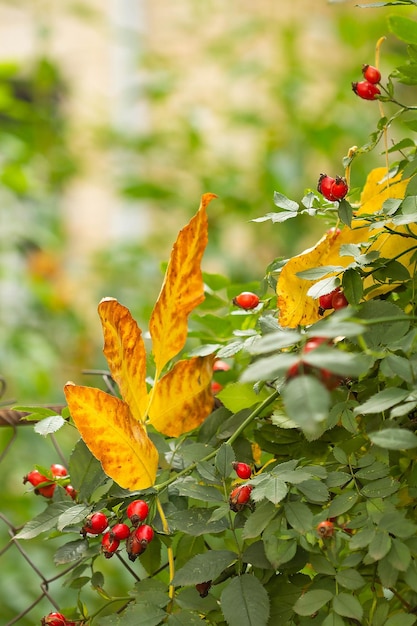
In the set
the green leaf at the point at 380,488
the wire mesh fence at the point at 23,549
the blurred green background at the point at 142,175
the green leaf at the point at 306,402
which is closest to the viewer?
the green leaf at the point at 306,402

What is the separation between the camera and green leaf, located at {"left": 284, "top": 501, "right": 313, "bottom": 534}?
30 centimetres

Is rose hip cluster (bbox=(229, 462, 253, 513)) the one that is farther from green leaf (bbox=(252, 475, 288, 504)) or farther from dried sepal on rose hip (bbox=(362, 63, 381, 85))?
dried sepal on rose hip (bbox=(362, 63, 381, 85))

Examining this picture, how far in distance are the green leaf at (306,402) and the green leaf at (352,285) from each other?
0.12 meters

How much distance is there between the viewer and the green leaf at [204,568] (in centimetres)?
32

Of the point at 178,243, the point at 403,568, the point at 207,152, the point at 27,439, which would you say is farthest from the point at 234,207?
the point at 403,568

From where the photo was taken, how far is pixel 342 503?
1.04 feet

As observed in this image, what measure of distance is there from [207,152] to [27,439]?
0.79m

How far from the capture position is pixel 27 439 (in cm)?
141

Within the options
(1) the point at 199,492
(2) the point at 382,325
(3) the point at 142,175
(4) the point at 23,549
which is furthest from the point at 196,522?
(3) the point at 142,175

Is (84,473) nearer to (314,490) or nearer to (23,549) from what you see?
(314,490)

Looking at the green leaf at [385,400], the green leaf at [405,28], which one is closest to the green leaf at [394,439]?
the green leaf at [385,400]

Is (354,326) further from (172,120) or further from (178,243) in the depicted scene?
(172,120)

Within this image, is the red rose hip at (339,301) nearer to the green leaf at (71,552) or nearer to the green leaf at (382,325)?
the green leaf at (382,325)

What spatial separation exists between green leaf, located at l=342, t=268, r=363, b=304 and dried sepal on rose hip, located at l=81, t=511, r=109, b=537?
5.5 inches
